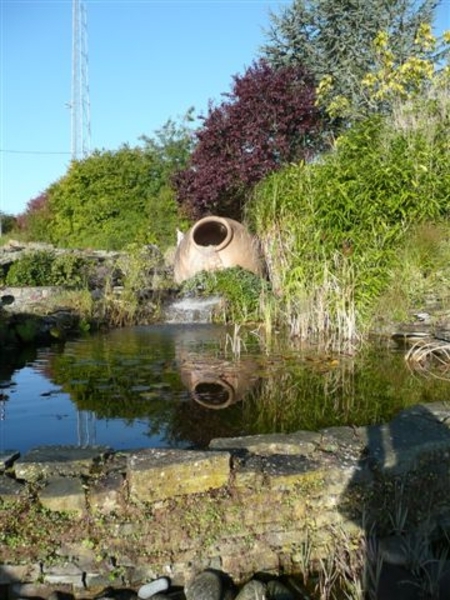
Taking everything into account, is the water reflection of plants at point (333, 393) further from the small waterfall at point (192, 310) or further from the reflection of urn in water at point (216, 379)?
the small waterfall at point (192, 310)

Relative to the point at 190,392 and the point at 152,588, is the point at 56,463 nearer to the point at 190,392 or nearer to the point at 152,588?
the point at 152,588

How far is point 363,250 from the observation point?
6.65 m

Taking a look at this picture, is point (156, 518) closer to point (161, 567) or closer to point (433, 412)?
point (161, 567)

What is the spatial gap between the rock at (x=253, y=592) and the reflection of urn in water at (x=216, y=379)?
6.09ft

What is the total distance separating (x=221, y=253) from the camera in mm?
9695

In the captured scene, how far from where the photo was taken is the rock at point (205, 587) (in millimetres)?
2016

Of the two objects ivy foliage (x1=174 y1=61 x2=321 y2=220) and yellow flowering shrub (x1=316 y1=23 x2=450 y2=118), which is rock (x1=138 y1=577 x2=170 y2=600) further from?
ivy foliage (x1=174 y1=61 x2=321 y2=220)

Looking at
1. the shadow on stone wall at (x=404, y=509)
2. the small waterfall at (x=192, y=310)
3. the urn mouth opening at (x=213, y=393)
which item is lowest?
the shadow on stone wall at (x=404, y=509)

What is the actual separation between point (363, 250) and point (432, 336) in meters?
1.58

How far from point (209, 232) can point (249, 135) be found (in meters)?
2.03

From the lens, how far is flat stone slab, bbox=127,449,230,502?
2.19 meters

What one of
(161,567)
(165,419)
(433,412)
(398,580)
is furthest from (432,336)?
(161,567)

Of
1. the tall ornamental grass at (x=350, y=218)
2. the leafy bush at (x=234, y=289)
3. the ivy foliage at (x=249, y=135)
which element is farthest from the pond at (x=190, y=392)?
the ivy foliage at (x=249, y=135)

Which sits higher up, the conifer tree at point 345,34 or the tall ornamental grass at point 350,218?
the conifer tree at point 345,34
